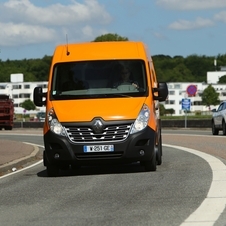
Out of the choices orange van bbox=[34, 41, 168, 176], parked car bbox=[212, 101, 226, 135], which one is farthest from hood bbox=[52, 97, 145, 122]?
parked car bbox=[212, 101, 226, 135]

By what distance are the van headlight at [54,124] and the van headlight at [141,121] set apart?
1.27 metres

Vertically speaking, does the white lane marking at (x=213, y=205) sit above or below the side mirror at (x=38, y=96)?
below

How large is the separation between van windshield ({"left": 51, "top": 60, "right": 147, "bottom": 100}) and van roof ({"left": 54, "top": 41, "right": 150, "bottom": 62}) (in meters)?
0.13

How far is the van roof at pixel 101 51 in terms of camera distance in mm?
18172

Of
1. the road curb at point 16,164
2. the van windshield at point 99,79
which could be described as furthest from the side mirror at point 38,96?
the road curb at point 16,164

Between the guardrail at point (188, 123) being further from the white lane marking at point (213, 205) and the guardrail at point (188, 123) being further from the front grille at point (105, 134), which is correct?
the white lane marking at point (213, 205)

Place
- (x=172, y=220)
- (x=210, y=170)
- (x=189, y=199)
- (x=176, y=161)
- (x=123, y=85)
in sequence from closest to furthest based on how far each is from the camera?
(x=172, y=220)
(x=189, y=199)
(x=210, y=170)
(x=123, y=85)
(x=176, y=161)

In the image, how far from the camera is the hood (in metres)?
16.7

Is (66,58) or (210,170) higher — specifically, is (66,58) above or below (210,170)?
above

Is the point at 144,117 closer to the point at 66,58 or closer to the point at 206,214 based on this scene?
the point at 66,58

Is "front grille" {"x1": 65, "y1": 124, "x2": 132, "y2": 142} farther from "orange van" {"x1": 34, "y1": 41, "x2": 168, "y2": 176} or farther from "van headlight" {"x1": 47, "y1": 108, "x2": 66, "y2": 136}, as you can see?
"van headlight" {"x1": 47, "y1": 108, "x2": 66, "y2": 136}

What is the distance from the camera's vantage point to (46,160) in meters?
17.4

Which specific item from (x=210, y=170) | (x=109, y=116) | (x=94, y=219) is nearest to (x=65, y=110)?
(x=109, y=116)

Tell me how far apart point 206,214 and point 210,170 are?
6580 mm
